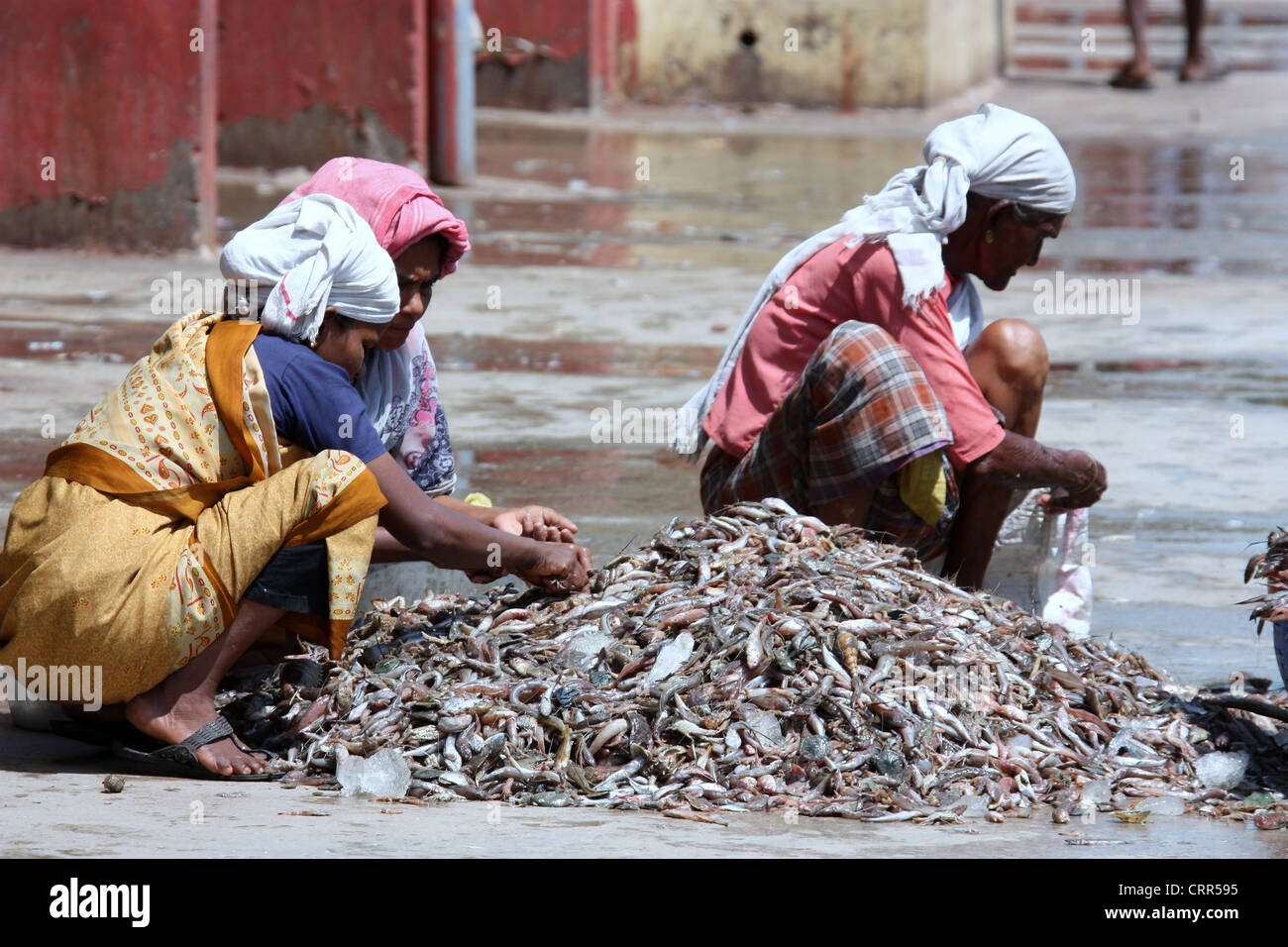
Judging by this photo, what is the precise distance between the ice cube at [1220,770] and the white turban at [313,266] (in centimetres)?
182

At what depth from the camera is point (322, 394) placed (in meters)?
3.66

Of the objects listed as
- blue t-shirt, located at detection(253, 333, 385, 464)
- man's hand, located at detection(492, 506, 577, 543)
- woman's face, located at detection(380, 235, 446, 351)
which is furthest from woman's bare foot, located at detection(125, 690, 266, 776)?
woman's face, located at detection(380, 235, 446, 351)

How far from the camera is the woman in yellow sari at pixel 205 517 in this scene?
11.6ft

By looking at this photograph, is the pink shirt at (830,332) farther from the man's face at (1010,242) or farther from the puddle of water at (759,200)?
the puddle of water at (759,200)

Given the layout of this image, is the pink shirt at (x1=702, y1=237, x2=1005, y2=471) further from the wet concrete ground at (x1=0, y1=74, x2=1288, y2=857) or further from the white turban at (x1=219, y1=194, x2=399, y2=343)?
the white turban at (x1=219, y1=194, x2=399, y2=343)

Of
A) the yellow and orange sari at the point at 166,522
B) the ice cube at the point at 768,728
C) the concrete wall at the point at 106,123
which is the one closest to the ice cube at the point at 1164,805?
the ice cube at the point at 768,728

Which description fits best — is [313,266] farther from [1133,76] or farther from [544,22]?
[1133,76]

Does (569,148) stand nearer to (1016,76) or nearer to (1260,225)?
(1260,225)

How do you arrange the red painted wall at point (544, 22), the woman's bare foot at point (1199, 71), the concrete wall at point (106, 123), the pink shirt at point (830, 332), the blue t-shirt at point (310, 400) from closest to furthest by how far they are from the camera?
1. the blue t-shirt at point (310, 400)
2. the pink shirt at point (830, 332)
3. the concrete wall at point (106, 123)
4. the red painted wall at point (544, 22)
5. the woman's bare foot at point (1199, 71)

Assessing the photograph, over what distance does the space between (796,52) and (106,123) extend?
766 cm

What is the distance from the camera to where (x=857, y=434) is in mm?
4266

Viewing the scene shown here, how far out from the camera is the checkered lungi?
4.24 m

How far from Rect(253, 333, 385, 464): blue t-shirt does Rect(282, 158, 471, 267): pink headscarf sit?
40 centimetres

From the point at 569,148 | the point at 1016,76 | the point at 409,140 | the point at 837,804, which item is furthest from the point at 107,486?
the point at 1016,76
